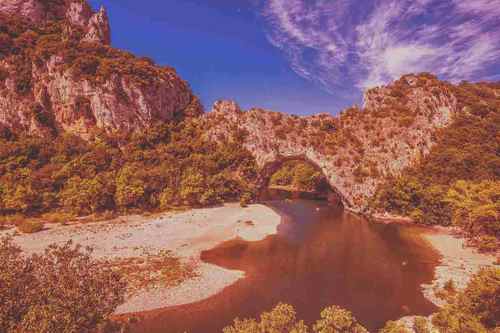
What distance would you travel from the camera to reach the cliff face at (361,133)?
4800cm

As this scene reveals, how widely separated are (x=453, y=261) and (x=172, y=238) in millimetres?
29623

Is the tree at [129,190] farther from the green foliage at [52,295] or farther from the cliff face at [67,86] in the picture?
the green foliage at [52,295]

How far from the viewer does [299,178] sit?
69.2 metres

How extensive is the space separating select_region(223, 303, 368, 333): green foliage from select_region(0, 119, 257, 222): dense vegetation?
3455 cm

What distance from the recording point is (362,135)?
53.2m

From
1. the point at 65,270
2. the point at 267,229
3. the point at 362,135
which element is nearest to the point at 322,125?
the point at 362,135

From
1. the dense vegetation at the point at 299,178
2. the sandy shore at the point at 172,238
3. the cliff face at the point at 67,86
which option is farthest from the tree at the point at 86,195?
the dense vegetation at the point at 299,178

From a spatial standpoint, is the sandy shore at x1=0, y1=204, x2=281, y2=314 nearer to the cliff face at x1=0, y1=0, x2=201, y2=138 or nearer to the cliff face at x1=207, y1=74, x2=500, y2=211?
the cliff face at x1=207, y1=74, x2=500, y2=211

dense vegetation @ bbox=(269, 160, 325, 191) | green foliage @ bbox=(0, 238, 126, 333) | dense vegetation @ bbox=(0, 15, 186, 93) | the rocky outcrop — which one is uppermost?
the rocky outcrop

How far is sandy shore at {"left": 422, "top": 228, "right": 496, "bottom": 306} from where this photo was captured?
18.5 m

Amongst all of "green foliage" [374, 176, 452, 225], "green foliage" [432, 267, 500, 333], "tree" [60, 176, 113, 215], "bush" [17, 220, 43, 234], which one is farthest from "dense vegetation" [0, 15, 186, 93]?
"green foliage" [432, 267, 500, 333]

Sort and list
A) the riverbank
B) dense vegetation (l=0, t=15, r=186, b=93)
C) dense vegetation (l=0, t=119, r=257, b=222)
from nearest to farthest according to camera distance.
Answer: the riverbank, dense vegetation (l=0, t=119, r=257, b=222), dense vegetation (l=0, t=15, r=186, b=93)

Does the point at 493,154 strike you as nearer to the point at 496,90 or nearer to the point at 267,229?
the point at 267,229

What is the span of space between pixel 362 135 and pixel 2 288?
58.0 meters
